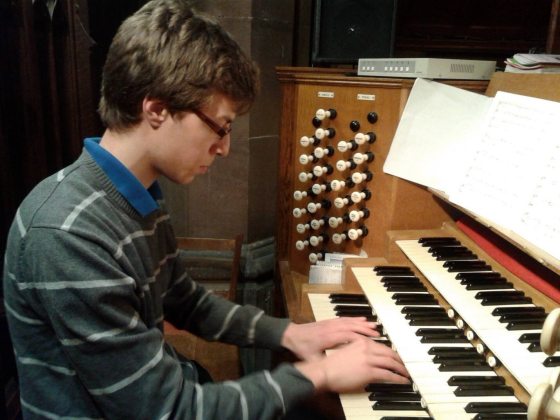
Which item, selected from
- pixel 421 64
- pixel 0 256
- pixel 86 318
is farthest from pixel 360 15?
pixel 86 318

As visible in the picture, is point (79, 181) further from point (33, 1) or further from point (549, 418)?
point (33, 1)

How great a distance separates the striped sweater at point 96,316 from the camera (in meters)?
1.01

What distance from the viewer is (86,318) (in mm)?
1014

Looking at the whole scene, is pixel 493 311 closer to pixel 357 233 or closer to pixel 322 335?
pixel 322 335

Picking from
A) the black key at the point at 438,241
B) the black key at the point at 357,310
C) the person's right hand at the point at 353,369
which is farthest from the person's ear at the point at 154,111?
the black key at the point at 438,241

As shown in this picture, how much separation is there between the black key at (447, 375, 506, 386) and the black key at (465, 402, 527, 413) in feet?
0.27

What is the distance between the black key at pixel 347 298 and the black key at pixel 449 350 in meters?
0.45

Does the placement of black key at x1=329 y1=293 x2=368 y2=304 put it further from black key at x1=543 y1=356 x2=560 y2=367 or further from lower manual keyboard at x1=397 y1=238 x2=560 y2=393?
black key at x1=543 y1=356 x2=560 y2=367

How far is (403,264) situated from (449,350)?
0.63m

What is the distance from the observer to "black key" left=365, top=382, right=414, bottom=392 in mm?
1301

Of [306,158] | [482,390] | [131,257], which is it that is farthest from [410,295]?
[131,257]

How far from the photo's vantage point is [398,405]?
1.24m

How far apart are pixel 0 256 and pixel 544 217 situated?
6.31 feet

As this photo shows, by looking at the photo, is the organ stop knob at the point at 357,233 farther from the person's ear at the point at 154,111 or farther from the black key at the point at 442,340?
the person's ear at the point at 154,111
